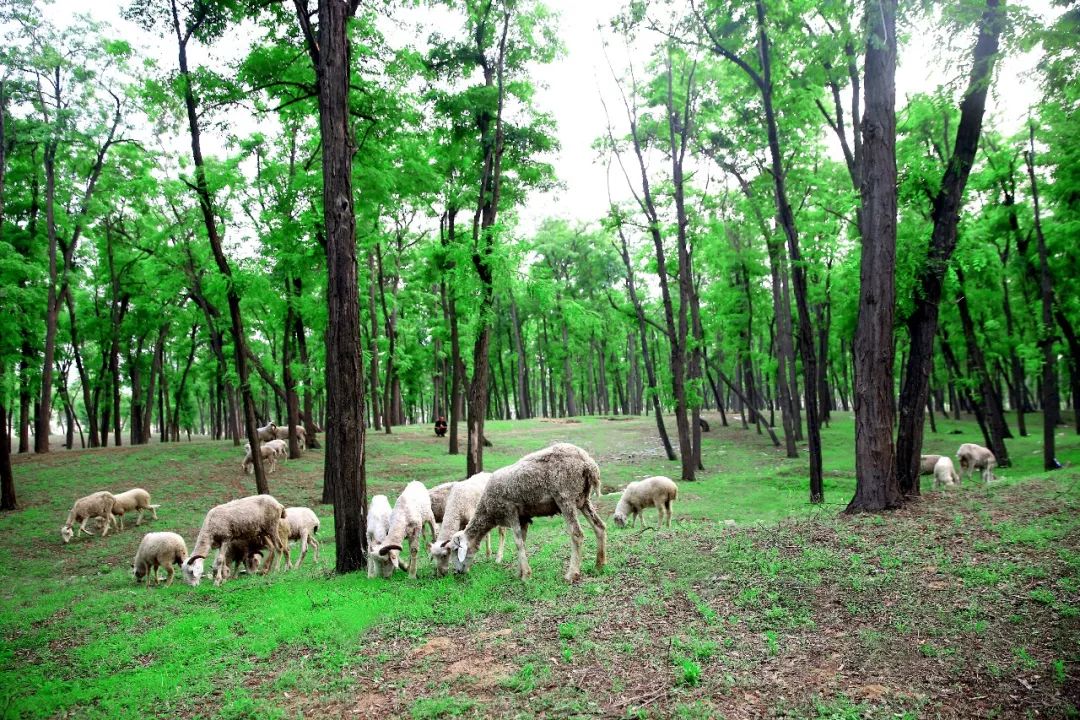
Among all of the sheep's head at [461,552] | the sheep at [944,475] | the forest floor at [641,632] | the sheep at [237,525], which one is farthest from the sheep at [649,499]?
the sheep at [944,475]

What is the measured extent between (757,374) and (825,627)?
55278 mm

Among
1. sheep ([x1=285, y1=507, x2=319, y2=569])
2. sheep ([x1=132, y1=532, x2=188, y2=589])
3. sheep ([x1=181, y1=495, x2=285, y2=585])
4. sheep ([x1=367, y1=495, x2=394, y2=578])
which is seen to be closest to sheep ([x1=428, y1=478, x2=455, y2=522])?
sheep ([x1=367, y1=495, x2=394, y2=578])

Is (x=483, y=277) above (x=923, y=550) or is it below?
above

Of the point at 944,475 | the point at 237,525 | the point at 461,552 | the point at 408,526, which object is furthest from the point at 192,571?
the point at 944,475

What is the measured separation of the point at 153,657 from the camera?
6.94 m

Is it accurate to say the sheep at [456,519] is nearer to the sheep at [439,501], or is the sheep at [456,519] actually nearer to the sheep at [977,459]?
the sheep at [439,501]

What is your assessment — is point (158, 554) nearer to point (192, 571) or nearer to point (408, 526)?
point (192, 571)

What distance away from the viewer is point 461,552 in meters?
9.04

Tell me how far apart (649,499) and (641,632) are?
8.48 meters

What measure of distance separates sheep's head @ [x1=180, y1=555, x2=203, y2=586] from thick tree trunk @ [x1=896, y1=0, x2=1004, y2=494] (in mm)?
13293

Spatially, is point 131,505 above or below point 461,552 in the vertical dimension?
below

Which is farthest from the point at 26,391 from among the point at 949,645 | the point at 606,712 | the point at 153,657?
the point at 949,645

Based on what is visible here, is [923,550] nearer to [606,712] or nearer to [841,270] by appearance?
[606,712]

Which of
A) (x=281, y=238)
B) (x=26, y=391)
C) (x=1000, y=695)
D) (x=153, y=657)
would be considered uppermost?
(x=281, y=238)
